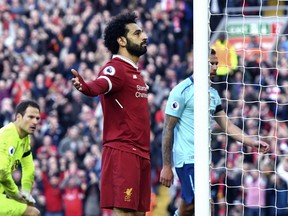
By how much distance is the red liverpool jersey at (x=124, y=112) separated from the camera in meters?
9.15

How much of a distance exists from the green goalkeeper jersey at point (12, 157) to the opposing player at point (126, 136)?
1364 mm

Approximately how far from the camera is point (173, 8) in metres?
21.3

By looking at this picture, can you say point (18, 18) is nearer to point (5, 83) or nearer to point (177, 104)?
point (5, 83)

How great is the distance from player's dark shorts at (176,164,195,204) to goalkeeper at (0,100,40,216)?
151 cm

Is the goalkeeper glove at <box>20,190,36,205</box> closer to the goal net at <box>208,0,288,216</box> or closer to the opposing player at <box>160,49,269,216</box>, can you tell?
the opposing player at <box>160,49,269,216</box>

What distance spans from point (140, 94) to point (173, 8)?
1221cm

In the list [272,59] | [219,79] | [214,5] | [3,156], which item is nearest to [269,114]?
[219,79]

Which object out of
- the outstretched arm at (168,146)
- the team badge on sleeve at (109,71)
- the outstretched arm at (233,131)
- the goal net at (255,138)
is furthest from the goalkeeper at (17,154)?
the goal net at (255,138)

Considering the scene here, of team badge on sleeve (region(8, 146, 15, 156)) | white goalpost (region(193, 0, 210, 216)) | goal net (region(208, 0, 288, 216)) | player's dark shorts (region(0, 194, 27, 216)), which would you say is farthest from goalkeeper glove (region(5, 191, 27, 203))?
goal net (region(208, 0, 288, 216))

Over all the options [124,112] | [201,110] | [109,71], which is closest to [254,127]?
[124,112]

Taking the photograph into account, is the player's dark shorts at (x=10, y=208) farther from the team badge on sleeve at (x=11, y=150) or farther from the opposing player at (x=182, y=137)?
the opposing player at (x=182, y=137)

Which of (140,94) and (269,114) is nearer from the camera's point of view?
(140,94)

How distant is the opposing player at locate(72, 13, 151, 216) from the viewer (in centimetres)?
909

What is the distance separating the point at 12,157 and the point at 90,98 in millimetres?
8362
